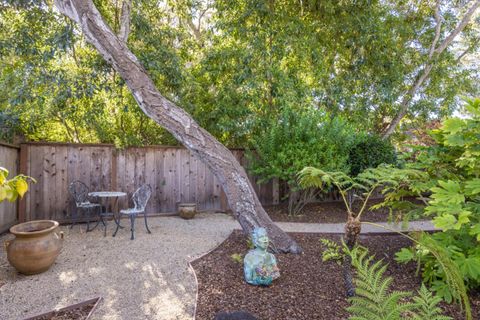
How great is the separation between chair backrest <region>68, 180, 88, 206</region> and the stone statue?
342 centimetres

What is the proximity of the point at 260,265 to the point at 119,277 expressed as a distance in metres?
1.56

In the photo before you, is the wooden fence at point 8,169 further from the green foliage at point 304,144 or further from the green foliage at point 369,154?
the green foliage at point 369,154

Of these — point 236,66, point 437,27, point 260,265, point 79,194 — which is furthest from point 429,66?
point 79,194

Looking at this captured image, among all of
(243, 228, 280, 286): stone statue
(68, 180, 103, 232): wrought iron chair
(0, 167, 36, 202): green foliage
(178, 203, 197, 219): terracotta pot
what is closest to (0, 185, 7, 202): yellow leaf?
(0, 167, 36, 202): green foliage

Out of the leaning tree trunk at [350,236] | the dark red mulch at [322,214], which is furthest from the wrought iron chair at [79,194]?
the leaning tree trunk at [350,236]

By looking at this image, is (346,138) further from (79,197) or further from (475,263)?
(79,197)

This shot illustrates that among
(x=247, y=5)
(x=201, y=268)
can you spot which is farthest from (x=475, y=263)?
(x=247, y=5)

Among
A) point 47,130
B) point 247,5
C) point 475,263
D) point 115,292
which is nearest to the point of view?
point 475,263

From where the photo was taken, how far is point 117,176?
5852mm

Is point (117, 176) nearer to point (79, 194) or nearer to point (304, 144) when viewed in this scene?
point (79, 194)

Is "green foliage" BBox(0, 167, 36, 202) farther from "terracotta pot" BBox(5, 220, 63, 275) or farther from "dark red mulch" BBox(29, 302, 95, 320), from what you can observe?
"terracotta pot" BBox(5, 220, 63, 275)

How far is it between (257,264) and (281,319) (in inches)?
24.3

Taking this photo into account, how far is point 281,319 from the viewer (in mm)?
2281

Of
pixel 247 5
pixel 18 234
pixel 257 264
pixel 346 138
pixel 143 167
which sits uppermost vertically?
pixel 247 5
